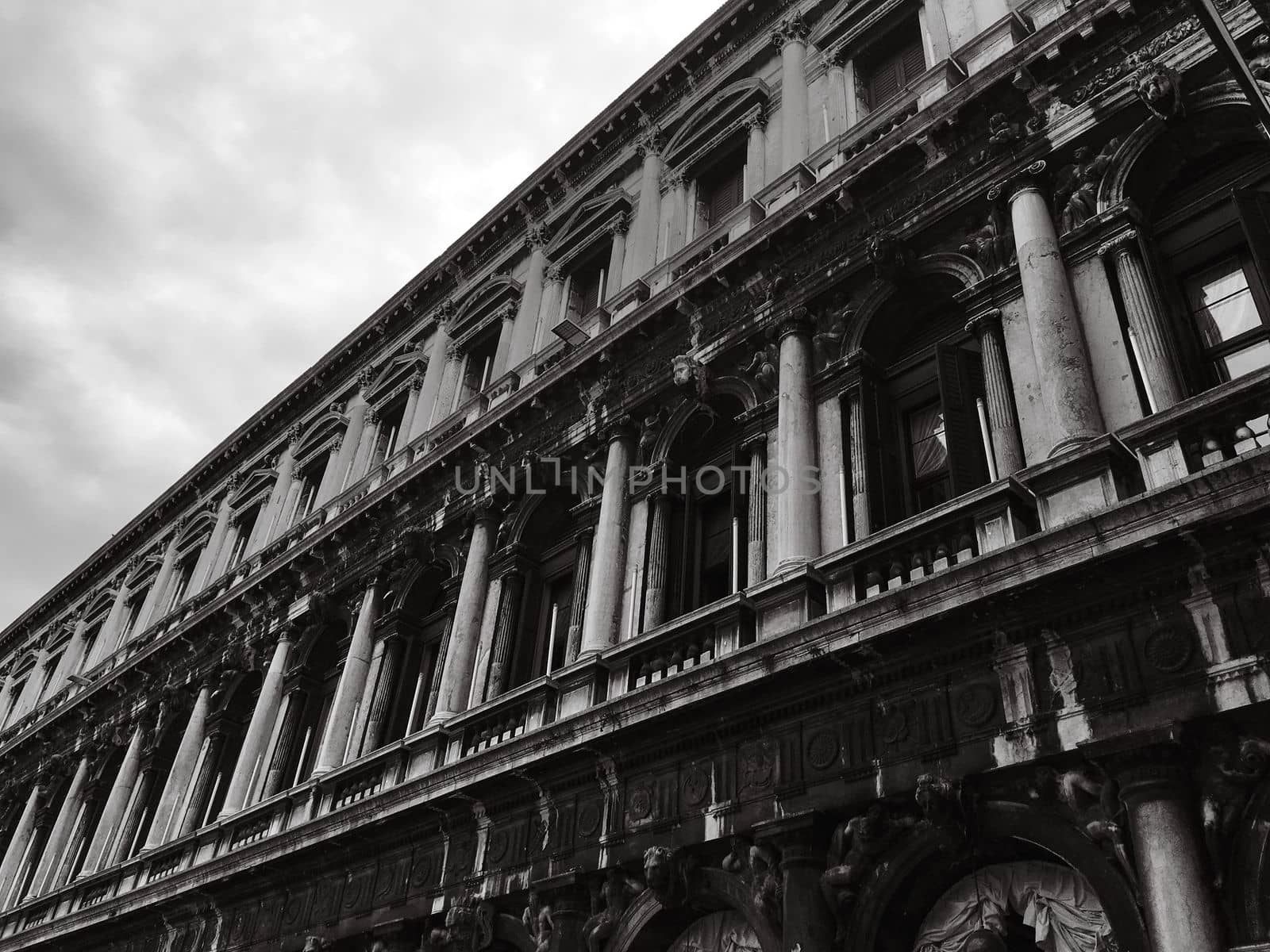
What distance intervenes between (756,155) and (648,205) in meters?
2.13

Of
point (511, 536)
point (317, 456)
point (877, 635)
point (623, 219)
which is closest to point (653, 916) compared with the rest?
point (877, 635)

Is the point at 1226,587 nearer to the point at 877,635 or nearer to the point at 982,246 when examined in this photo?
the point at 877,635

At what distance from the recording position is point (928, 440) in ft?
33.0

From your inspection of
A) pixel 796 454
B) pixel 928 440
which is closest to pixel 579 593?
pixel 796 454

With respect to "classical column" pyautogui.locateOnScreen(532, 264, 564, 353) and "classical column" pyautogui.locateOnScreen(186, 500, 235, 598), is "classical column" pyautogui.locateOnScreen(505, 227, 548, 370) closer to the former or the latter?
"classical column" pyautogui.locateOnScreen(532, 264, 564, 353)

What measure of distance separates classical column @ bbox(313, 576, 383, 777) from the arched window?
7979 mm

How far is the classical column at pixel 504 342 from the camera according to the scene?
1723 cm

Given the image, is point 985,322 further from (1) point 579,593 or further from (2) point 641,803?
(1) point 579,593

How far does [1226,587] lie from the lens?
21.2 feet

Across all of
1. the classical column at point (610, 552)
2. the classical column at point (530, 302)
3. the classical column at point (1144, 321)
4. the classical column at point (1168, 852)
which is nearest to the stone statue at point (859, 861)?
the classical column at point (1168, 852)

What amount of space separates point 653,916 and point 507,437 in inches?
299

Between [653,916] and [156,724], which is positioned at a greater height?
[156,724]

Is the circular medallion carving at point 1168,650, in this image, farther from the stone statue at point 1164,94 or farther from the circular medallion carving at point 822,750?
the stone statue at point 1164,94

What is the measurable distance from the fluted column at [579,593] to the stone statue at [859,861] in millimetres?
4559
